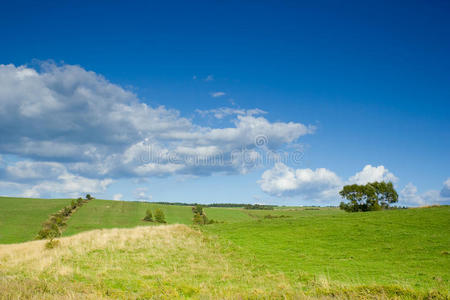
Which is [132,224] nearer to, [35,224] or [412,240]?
[35,224]

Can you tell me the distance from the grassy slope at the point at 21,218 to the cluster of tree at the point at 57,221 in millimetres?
2755

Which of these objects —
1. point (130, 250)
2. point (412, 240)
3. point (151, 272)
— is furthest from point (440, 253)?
point (130, 250)

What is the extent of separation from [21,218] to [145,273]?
300ft

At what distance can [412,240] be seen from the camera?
2642 cm

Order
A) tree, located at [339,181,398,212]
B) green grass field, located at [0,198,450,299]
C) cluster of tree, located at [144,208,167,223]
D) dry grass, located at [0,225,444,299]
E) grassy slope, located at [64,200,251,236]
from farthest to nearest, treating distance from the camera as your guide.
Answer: cluster of tree, located at [144,208,167,223] < grassy slope, located at [64,200,251,236] < tree, located at [339,181,398,212] < green grass field, located at [0,198,450,299] < dry grass, located at [0,225,444,299]

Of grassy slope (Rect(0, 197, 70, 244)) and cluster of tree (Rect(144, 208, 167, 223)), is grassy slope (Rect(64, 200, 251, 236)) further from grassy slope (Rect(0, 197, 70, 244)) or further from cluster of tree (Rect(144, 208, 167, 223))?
grassy slope (Rect(0, 197, 70, 244))

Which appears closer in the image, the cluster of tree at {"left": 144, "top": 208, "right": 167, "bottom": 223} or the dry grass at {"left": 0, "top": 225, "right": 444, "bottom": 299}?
the dry grass at {"left": 0, "top": 225, "right": 444, "bottom": 299}

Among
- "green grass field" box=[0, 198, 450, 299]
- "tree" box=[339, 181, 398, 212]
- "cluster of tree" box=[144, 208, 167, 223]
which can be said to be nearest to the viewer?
"green grass field" box=[0, 198, 450, 299]

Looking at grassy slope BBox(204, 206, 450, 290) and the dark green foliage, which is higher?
grassy slope BBox(204, 206, 450, 290)

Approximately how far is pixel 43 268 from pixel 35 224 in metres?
77.0

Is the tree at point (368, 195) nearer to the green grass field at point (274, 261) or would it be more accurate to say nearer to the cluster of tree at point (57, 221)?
the green grass field at point (274, 261)

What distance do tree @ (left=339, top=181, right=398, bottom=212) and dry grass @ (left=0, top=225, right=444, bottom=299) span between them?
41137 mm

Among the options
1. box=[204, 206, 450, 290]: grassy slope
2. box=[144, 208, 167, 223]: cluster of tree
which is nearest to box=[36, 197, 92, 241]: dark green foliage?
box=[144, 208, 167, 223]: cluster of tree

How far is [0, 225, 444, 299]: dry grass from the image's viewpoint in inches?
439
